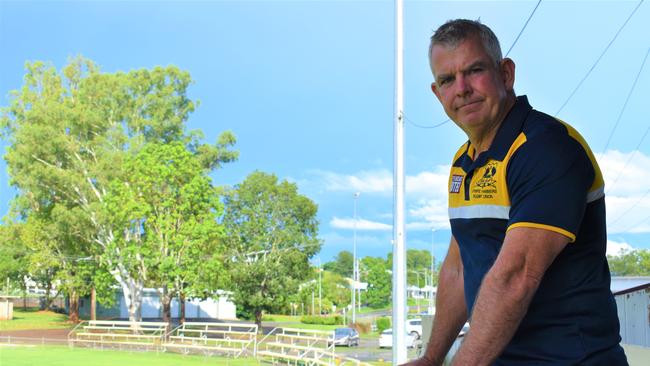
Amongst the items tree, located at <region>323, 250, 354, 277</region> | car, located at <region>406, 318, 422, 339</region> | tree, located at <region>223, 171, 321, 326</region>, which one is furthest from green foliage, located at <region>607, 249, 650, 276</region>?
tree, located at <region>323, 250, 354, 277</region>

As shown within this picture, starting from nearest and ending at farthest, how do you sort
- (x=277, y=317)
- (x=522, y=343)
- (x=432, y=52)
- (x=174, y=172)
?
1. (x=522, y=343)
2. (x=432, y=52)
3. (x=174, y=172)
4. (x=277, y=317)

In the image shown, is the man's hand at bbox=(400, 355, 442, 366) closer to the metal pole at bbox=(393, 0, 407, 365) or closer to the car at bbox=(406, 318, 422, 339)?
the metal pole at bbox=(393, 0, 407, 365)

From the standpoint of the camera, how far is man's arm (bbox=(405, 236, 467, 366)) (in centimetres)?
154

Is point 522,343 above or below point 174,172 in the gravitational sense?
below

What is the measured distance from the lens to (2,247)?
4478 cm

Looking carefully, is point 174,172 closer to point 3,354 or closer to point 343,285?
point 3,354

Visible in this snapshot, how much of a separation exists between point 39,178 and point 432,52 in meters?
37.8

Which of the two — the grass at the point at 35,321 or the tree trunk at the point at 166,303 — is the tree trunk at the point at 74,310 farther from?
the tree trunk at the point at 166,303

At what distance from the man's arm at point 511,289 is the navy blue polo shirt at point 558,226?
22mm

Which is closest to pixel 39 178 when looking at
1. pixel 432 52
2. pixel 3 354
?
pixel 3 354

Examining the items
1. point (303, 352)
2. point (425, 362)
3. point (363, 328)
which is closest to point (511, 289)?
point (425, 362)

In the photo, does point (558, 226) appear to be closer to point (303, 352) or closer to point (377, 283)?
point (303, 352)

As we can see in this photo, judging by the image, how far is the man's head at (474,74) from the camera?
132 centimetres

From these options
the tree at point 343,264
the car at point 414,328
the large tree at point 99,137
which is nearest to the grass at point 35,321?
the large tree at point 99,137
